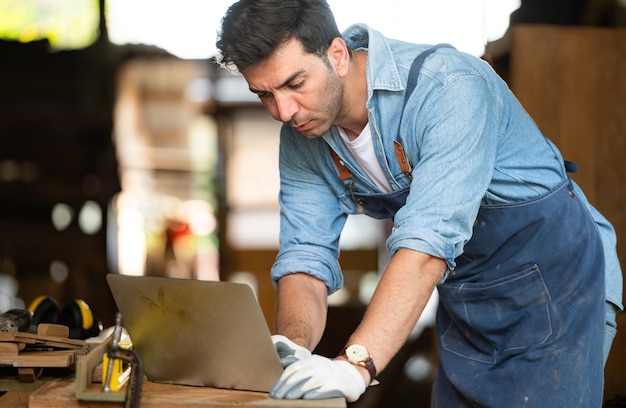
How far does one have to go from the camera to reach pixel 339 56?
203cm

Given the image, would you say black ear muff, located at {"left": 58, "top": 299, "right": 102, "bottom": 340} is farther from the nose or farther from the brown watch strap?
the brown watch strap

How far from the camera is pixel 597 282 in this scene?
7.25 ft

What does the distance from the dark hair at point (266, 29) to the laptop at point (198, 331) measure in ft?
1.91

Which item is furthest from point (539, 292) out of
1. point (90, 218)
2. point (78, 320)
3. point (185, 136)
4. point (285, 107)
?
point (185, 136)

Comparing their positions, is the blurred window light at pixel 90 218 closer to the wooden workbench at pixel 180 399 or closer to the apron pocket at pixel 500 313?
the apron pocket at pixel 500 313

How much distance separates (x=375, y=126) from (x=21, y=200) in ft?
19.6

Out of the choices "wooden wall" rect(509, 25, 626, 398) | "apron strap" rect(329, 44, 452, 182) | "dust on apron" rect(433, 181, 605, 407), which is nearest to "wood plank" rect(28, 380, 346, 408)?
"apron strap" rect(329, 44, 452, 182)

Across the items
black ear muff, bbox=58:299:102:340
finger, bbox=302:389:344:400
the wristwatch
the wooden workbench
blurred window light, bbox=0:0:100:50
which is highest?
finger, bbox=302:389:344:400

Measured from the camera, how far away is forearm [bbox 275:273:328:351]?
6.86ft

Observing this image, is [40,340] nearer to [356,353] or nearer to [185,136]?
[356,353]

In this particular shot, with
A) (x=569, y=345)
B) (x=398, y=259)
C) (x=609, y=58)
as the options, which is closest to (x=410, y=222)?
(x=398, y=259)

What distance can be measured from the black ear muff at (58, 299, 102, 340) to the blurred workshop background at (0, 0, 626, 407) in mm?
1918

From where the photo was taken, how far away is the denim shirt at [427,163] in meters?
1.81

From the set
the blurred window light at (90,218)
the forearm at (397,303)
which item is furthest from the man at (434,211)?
the blurred window light at (90,218)
